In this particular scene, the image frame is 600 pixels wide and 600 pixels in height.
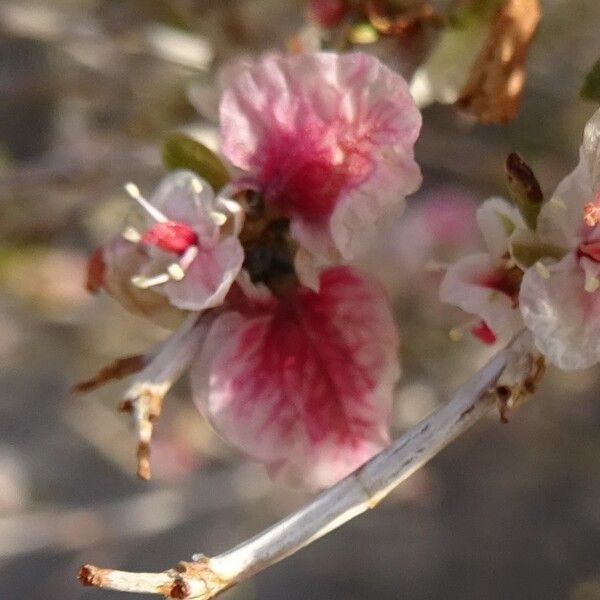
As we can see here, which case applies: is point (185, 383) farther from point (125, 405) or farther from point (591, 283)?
point (591, 283)

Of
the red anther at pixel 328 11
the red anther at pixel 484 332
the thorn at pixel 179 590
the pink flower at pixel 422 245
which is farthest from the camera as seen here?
the pink flower at pixel 422 245

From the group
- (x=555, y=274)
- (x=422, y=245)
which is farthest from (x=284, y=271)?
(x=422, y=245)

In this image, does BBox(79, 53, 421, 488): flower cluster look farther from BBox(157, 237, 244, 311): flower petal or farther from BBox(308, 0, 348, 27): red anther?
BBox(308, 0, 348, 27): red anther

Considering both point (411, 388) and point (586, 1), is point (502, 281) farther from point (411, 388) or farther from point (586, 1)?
point (411, 388)

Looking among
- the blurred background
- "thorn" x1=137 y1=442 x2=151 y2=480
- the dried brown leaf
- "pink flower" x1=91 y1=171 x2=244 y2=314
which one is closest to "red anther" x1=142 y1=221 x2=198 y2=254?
"pink flower" x1=91 y1=171 x2=244 y2=314

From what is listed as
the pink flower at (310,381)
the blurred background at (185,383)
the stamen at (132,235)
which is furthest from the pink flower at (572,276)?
the blurred background at (185,383)

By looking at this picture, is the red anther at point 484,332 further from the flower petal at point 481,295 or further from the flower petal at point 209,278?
the flower petal at point 209,278
